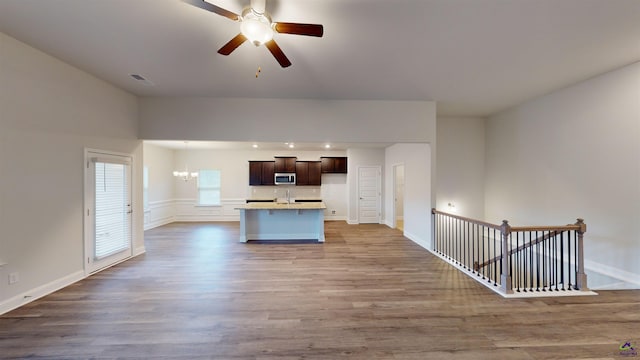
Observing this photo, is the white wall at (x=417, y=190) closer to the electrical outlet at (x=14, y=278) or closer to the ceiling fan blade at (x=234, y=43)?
the ceiling fan blade at (x=234, y=43)

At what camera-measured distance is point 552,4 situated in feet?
7.30

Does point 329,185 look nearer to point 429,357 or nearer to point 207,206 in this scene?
point 207,206

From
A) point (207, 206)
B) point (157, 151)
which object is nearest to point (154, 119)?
point (157, 151)

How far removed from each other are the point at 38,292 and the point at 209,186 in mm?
6041

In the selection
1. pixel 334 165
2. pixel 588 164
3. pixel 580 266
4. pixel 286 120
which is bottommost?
pixel 580 266

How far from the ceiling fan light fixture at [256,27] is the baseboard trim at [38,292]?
3828 millimetres

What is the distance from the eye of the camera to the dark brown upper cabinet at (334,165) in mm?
8703

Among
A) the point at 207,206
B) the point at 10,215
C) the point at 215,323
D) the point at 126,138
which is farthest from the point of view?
the point at 207,206

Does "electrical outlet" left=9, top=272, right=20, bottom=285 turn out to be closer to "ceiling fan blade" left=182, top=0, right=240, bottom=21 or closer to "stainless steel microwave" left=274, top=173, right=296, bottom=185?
"ceiling fan blade" left=182, top=0, right=240, bottom=21

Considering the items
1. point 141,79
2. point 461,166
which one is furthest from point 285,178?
point 461,166

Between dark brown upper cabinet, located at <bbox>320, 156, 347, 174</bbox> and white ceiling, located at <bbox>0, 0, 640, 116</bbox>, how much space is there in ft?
14.4

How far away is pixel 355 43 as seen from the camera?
9.30 ft

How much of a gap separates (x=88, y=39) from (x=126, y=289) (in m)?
3.04

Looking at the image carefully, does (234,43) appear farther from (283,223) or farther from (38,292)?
(283,223)
